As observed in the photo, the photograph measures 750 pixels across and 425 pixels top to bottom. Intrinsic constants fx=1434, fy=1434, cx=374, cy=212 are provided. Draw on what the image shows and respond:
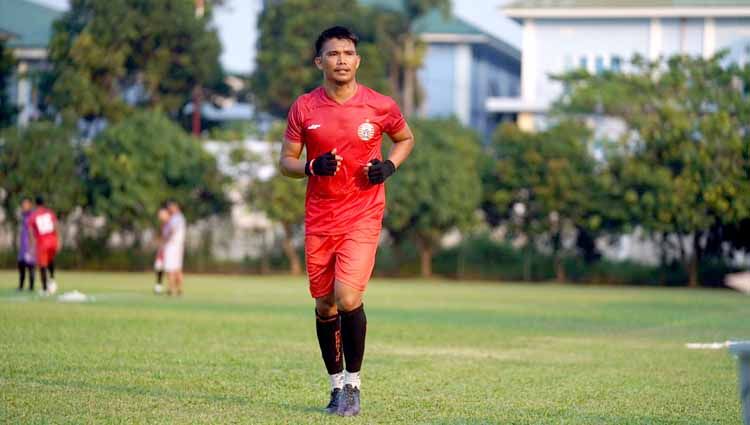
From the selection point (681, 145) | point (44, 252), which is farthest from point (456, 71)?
point (44, 252)

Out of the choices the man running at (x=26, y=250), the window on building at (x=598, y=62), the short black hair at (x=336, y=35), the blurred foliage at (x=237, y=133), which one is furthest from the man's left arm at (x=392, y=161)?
the window on building at (x=598, y=62)

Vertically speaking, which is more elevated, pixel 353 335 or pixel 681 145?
pixel 681 145

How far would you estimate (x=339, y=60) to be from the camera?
31.9 feet

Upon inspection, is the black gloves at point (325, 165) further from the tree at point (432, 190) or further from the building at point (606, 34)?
the building at point (606, 34)

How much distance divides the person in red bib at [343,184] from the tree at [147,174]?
4306 centimetres

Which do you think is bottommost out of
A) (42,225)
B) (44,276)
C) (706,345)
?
(706,345)

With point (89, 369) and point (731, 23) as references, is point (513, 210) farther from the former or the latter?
point (89, 369)

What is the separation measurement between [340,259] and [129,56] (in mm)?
56890

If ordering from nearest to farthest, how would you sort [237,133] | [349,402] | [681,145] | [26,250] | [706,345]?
1. [349,402]
2. [706,345]
3. [26,250]
4. [681,145]
5. [237,133]

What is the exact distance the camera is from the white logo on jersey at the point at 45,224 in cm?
2933

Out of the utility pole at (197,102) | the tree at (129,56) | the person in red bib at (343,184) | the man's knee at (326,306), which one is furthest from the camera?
the utility pole at (197,102)

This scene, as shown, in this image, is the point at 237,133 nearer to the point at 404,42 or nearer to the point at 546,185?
the point at 546,185

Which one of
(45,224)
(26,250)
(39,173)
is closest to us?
(45,224)

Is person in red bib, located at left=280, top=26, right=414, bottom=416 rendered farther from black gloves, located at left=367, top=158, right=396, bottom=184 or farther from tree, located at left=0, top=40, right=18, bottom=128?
tree, located at left=0, top=40, right=18, bottom=128
